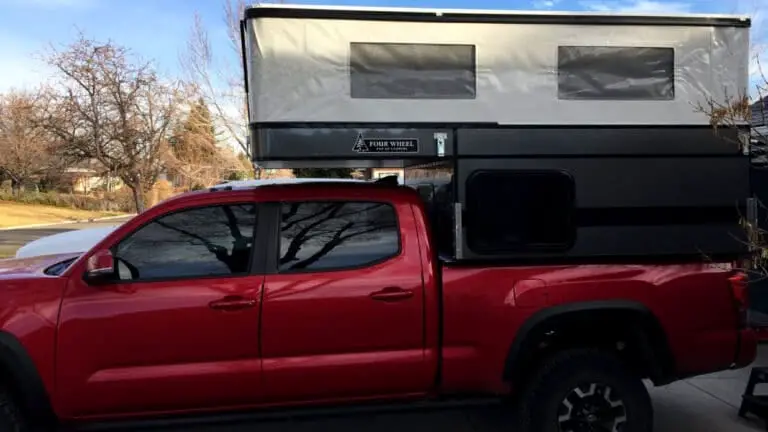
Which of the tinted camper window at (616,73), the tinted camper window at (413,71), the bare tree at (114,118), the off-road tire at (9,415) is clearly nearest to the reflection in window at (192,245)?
the off-road tire at (9,415)

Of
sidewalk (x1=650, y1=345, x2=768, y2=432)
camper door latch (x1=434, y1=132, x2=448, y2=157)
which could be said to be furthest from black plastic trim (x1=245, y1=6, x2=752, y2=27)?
sidewalk (x1=650, y1=345, x2=768, y2=432)

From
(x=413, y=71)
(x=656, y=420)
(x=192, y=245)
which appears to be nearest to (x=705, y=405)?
(x=656, y=420)

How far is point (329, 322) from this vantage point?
3.61 m

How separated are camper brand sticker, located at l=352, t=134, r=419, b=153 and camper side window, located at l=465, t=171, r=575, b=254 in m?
0.38

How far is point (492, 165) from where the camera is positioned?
3766mm

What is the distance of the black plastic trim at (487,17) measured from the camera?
11.8ft

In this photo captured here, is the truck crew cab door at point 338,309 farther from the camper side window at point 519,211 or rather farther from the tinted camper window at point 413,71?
the tinted camper window at point 413,71

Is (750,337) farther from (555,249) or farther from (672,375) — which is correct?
(555,249)

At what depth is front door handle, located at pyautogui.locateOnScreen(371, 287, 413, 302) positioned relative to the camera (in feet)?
12.1

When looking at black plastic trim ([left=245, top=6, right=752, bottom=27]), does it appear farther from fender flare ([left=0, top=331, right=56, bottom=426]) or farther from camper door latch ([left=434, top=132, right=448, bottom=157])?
fender flare ([left=0, top=331, right=56, bottom=426])

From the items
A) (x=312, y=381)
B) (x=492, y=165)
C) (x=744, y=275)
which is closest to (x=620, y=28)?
(x=492, y=165)

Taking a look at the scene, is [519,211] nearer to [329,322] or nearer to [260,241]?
[329,322]

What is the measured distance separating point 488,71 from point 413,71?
436mm

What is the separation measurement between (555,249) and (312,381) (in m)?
1.59
